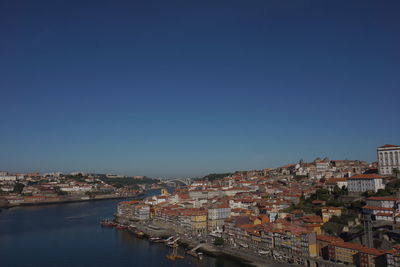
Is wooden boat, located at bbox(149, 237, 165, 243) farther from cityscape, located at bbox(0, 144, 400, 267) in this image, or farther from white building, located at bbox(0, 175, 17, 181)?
white building, located at bbox(0, 175, 17, 181)

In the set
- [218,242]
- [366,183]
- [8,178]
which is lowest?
[218,242]

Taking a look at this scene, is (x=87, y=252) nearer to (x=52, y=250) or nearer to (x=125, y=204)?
(x=52, y=250)

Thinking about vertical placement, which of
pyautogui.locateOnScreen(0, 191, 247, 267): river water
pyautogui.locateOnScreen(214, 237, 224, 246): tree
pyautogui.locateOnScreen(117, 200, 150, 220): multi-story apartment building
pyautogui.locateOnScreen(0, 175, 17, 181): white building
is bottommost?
pyautogui.locateOnScreen(0, 191, 247, 267): river water

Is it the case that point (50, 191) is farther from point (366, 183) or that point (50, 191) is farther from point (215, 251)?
A: point (366, 183)

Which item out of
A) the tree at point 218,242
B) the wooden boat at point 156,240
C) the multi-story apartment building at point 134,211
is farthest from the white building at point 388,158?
the multi-story apartment building at point 134,211

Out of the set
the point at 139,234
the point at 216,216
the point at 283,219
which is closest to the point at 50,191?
the point at 139,234

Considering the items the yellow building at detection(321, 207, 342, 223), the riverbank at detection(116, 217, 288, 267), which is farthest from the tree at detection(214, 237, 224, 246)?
the yellow building at detection(321, 207, 342, 223)
